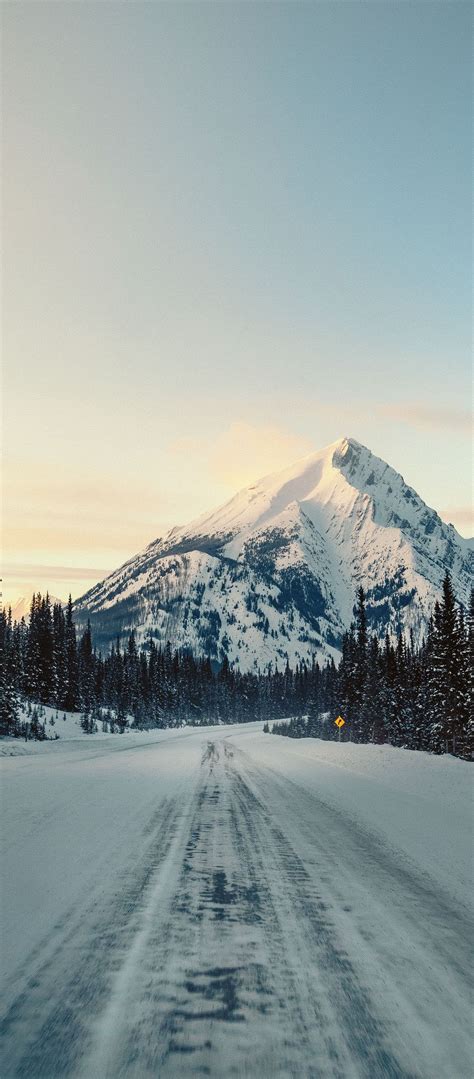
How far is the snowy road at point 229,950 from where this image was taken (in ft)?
9.84

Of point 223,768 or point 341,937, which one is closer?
point 341,937

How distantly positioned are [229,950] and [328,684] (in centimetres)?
13443

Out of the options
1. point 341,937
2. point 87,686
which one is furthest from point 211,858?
point 87,686

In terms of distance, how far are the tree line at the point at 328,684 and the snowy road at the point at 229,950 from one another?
30.2 m

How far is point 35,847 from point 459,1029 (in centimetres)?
542

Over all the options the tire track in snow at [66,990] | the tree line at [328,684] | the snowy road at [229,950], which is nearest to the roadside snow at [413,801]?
the snowy road at [229,950]

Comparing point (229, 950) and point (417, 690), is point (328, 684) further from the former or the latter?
point (229, 950)

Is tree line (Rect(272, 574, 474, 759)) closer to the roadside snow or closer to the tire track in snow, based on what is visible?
the roadside snow

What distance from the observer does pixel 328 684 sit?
440 ft

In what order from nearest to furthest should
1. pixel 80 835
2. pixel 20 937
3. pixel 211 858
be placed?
pixel 20 937, pixel 211 858, pixel 80 835

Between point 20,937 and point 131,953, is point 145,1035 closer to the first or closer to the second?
point 131,953

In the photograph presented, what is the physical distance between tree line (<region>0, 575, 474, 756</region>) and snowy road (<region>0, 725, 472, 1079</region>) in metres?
30.2

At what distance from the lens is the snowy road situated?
3.00 metres

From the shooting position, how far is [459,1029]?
328 centimetres
